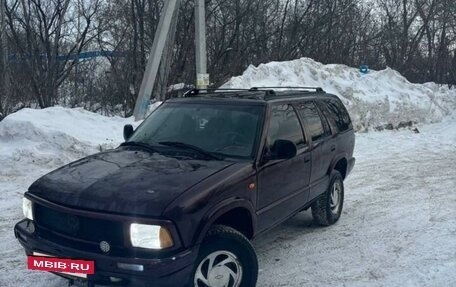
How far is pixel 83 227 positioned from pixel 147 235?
508mm

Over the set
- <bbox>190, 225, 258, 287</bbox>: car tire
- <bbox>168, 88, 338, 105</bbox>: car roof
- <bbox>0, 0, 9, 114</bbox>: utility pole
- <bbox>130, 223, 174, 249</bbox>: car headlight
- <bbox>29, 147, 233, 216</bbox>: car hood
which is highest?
<bbox>0, 0, 9, 114</bbox>: utility pole

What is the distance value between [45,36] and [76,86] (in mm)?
2213

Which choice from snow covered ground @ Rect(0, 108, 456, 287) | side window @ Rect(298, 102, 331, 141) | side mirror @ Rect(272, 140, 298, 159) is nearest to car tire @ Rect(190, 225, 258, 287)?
snow covered ground @ Rect(0, 108, 456, 287)

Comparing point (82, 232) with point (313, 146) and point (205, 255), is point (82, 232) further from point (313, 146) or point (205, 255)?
point (313, 146)

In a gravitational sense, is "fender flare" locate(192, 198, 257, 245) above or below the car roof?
below

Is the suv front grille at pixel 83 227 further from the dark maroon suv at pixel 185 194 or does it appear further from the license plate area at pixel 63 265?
the license plate area at pixel 63 265

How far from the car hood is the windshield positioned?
328mm

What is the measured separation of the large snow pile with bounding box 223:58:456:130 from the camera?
14.1m

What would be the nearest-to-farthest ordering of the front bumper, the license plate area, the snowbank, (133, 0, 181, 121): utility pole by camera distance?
the front bumper, the license plate area, the snowbank, (133, 0, 181, 121): utility pole

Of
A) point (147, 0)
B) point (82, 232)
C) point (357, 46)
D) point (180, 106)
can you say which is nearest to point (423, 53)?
point (357, 46)

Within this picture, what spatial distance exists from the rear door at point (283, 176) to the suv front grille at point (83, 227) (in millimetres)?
1409

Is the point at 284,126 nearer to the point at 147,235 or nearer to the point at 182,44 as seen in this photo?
the point at 147,235

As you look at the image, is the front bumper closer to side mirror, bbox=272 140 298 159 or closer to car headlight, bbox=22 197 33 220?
car headlight, bbox=22 197 33 220

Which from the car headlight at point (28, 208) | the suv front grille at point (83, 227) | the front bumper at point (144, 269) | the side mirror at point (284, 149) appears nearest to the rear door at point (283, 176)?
the side mirror at point (284, 149)
